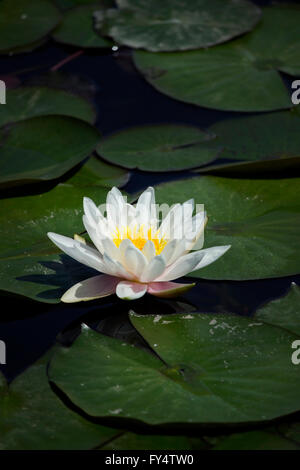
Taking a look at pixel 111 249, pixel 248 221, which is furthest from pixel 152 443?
pixel 248 221

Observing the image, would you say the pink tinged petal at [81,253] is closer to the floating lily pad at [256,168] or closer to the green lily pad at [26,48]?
the floating lily pad at [256,168]

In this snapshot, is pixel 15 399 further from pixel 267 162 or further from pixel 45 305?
pixel 267 162

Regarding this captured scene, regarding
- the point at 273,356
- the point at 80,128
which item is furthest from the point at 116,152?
the point at 273,356

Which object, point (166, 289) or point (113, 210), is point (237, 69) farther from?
point (166, 289)

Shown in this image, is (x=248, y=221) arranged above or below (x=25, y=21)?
below

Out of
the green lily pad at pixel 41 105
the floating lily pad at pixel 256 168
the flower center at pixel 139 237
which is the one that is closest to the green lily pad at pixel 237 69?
the green lily pad at pixel 41 105
